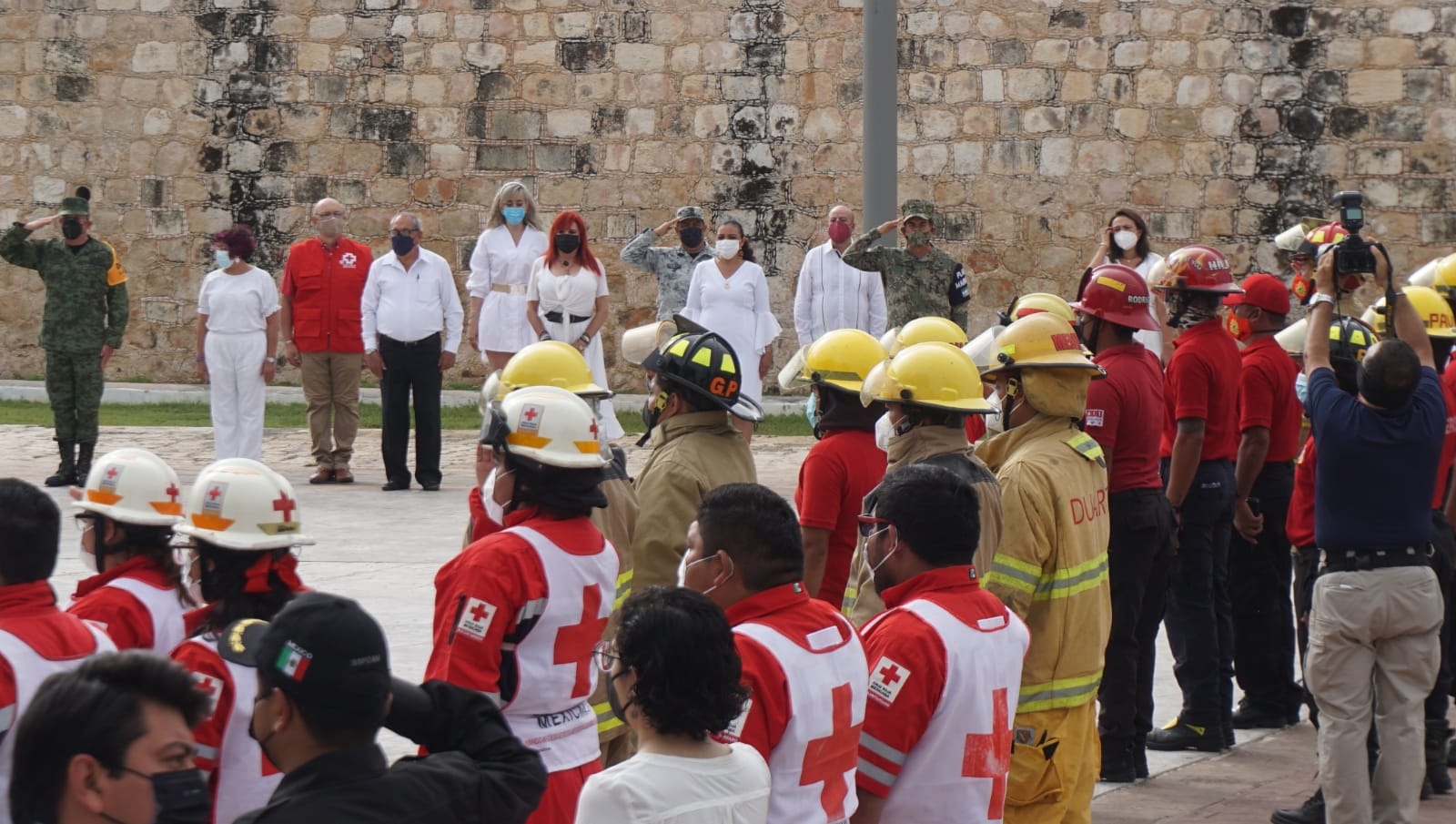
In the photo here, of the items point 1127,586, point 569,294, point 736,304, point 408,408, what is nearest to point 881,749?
point 1127,586

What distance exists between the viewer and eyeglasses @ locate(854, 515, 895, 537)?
440 cm

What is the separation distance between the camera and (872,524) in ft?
14.7

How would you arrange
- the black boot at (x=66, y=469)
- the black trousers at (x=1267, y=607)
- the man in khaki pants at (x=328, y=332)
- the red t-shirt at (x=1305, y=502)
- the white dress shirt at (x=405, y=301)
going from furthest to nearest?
the man in khaki pants at (x=328, y=332)
the white dress shirt at (x=405, y=301)
the black boot at (x=66, y=469)
the black trousers at (x=1267, y=607)
the red t-shirt at (x=1305, y=502)

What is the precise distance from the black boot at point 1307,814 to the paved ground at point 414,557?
12 cm

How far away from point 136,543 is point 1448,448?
17.0 feet

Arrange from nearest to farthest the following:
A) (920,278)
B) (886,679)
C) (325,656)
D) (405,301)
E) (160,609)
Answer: (325,656), (886,679), (160,609), (920,278), (405,301)

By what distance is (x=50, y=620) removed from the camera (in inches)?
159

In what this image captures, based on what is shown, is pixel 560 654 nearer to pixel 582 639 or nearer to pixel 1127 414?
pixel 582 639

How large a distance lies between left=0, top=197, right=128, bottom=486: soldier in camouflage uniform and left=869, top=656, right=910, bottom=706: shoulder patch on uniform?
1076 centimetres

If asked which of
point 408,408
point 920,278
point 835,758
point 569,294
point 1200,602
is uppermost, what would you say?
point 920,278

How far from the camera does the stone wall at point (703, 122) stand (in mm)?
16531

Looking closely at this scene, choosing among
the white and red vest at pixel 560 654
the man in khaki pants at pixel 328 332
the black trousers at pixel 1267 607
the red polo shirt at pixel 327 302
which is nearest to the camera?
the white and red vest at pixel 560 654

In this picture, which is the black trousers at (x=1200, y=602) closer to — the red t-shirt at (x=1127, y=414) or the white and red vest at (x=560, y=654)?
the red t-shirt at (x=1127, y=414)

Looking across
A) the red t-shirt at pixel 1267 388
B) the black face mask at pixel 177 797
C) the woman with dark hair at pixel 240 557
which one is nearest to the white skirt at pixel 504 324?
the red t-shirt at pixel 1267 388
